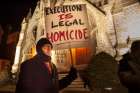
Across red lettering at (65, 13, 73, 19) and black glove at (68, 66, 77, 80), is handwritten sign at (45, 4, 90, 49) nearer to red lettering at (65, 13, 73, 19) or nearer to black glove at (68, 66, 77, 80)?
red lettering at (65, 13, 73, 19)

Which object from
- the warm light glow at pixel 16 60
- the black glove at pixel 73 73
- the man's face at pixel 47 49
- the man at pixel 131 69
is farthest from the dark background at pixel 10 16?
the man at pixel 131 69

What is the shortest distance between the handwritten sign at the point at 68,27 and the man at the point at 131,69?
50cm

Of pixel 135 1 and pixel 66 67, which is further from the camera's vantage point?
pixel 66 67

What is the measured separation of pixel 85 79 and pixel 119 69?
0.38m

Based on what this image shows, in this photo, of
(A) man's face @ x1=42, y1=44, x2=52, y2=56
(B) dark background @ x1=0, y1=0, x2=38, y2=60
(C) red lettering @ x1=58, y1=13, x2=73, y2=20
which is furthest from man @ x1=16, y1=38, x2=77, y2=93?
(B) dark background @ x1=0, y1=0, x2=38, y2=60

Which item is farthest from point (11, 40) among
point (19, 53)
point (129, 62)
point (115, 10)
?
point (129, 62)

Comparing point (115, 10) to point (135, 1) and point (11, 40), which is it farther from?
point (11, 40)

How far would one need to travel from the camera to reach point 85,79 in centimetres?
266

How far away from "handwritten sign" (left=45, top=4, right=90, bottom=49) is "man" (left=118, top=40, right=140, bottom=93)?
500mm

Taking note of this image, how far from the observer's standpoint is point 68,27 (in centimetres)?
276

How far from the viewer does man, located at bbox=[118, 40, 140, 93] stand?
2.22m

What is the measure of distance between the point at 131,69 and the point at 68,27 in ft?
2.61

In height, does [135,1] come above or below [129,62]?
above

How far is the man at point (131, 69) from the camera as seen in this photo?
222cm
